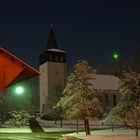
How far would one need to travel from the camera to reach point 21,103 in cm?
5291

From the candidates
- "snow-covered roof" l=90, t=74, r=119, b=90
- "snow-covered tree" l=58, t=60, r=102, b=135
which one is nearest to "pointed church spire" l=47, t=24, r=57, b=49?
"snow-covered roof" l=90, t=74, r=119, b=90

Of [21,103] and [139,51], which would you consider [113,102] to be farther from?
[21,103]

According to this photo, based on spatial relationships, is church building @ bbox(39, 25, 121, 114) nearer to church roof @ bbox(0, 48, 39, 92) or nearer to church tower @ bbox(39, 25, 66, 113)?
church tower @ bbox(39, 25, 66, 113)

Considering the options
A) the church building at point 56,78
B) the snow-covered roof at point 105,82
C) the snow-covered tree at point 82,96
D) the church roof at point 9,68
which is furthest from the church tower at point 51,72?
the church roof at point 9,68

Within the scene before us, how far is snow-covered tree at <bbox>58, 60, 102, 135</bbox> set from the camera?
124ft

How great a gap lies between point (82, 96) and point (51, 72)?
49208mm

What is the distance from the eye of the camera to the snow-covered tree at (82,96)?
124 ft

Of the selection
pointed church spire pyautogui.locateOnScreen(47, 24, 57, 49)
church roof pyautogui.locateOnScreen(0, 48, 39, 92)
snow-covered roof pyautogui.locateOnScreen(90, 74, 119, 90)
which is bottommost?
church roof pyautogui.locateOnScreen(0, 48, 39, 92)

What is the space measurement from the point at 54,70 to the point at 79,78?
163ft

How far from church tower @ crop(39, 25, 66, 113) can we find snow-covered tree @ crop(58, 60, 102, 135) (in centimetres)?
4049

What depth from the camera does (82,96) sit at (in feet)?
125

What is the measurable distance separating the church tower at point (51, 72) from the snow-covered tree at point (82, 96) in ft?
133

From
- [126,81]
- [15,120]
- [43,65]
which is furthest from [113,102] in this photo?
[126,81]

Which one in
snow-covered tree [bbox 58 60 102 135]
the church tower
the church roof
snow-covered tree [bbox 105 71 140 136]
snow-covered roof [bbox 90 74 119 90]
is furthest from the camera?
snow-covered roof [bbox 90 74 119 90]
